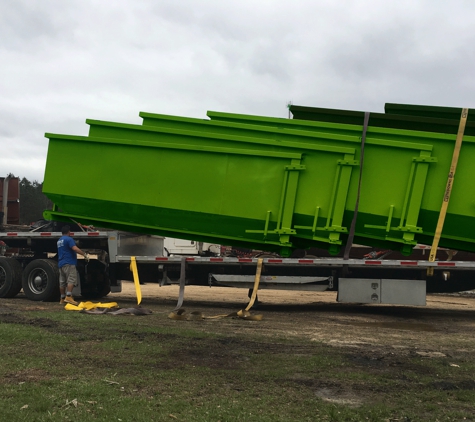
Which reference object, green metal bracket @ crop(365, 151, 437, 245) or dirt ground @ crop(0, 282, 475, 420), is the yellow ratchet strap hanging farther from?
dirt ground @ crop(0, 282, 475, 420)

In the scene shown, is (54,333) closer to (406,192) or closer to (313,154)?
(313,154)

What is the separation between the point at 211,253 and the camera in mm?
17031

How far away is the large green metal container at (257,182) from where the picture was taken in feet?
31.6

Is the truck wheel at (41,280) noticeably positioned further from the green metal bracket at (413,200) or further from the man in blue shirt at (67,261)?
the green metal bracket at (413,200)

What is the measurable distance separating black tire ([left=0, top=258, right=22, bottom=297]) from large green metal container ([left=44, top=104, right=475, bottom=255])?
6.20ft

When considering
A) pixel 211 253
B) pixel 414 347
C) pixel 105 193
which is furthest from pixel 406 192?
pixel 211 253

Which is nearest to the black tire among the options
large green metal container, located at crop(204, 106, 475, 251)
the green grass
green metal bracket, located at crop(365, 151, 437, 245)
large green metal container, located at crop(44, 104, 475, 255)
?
large green metal container, located at crop(44, 104, 475, 255)

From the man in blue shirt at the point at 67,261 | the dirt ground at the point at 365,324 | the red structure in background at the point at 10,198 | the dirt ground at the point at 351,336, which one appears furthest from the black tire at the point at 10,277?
the dirt ground at the point at 365,324

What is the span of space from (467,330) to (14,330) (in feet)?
21.6

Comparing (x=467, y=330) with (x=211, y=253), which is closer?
(x=467, y=330)

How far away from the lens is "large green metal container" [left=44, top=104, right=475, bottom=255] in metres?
9.62

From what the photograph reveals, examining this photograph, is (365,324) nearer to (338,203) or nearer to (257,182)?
(338,203)

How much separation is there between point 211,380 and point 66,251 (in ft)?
22.4

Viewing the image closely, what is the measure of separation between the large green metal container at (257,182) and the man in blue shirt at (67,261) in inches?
17.9
